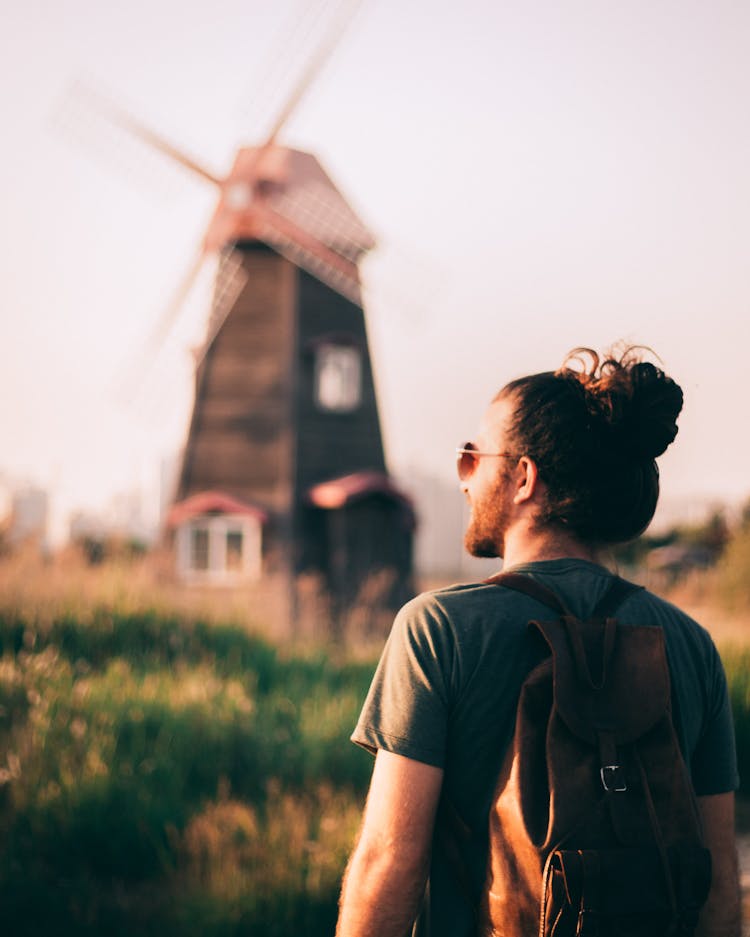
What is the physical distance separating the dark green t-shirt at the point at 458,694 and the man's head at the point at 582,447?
163 millimetres

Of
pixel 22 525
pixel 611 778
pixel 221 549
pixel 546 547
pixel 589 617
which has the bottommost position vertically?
pixel 611 778

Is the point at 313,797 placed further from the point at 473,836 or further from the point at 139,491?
the point at 139,491

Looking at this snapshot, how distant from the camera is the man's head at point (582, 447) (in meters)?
1.84

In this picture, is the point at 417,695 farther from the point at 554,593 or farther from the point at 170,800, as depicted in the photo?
the point at 170,800

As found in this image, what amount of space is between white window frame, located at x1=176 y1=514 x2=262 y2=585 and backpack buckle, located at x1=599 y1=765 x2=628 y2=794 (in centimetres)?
1294

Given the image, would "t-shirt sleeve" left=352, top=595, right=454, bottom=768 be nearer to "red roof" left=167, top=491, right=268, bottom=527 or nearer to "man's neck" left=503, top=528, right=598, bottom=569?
"man's neck" left=503, top=528, right=598, bottom=569

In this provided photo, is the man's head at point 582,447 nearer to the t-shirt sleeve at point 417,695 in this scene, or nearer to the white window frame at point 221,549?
the t-shirt sleeve at point 417,695

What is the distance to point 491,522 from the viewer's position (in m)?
1.93

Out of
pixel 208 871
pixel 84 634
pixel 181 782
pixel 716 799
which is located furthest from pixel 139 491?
pixel 716 799

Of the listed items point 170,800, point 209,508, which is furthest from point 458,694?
point 209,508

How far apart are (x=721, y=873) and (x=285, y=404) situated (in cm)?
1315

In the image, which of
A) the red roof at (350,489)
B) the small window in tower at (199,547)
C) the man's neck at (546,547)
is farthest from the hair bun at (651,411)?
the small window in tower at (199,547)

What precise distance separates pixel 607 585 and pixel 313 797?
4716 millimetres

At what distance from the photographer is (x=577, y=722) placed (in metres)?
1.62
